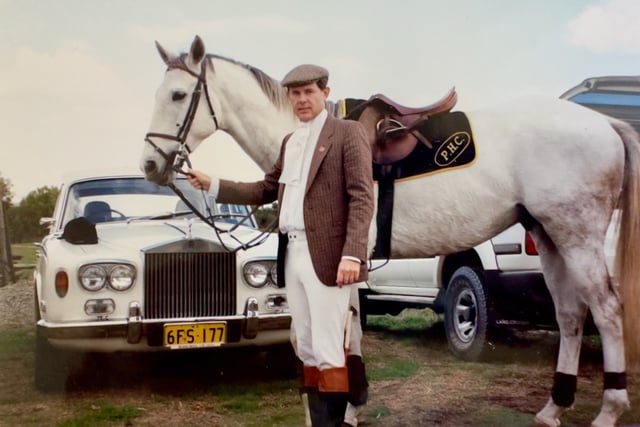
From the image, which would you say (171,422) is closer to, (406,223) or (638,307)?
(406,223)

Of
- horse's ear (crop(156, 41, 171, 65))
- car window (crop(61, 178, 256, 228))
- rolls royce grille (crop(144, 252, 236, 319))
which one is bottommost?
rolls royce grille (crop(144, 252, 236, 319))

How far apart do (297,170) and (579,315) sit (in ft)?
5.55

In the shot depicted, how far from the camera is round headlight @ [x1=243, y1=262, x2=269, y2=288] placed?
135 inches

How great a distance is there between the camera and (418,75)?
11.8 ft

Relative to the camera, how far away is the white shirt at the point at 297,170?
276cm

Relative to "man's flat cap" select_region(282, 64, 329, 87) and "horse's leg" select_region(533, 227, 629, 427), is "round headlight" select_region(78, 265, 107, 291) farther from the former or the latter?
"horse's leg" select_region(533, 227, 629, 427)

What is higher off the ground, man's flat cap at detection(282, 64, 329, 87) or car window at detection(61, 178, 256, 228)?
man's flat cap at detection(282, 64, 329, 87)

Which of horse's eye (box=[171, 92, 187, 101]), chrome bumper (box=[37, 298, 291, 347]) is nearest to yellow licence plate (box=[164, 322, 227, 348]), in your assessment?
chrome bumper (box=[37, 298, 291, 347])

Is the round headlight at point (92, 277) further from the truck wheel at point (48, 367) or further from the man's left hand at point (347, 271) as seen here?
the man's left hand at point (347, 271)

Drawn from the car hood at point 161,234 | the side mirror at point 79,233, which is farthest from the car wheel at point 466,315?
the side mirror at point 79,233

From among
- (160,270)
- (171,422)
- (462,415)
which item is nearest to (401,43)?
(160,270)

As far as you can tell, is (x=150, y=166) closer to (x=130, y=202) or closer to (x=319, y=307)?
(x=130, y=202)

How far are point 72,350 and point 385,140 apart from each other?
1.77 meters

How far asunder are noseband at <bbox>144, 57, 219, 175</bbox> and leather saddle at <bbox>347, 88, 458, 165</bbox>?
73 cm
